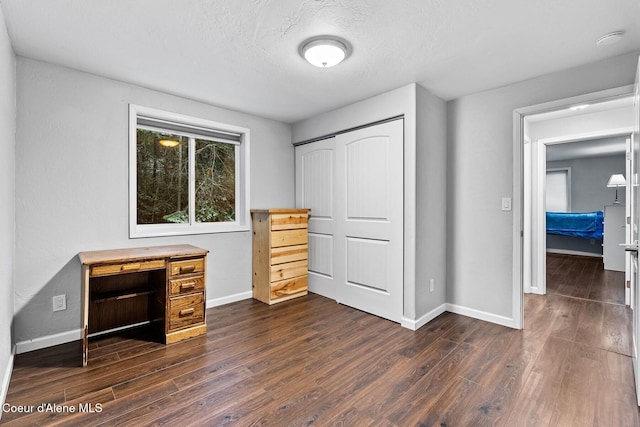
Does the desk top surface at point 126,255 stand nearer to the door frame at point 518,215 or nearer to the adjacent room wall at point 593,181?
the door frame at point 518,215

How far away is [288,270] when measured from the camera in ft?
12.2

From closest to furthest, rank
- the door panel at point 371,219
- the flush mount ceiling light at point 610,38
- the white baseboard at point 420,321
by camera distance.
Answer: the flush mount ceiling light at point 610,38 → the white baseboard at point 420,321 → the door panel at point 371,219

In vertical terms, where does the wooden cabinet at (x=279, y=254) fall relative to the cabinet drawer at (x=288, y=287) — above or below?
above

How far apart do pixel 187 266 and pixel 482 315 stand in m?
2.86

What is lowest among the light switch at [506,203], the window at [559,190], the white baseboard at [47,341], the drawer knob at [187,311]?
the white baseboard at [47,341]

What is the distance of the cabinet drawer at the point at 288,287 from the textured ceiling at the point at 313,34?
218cm

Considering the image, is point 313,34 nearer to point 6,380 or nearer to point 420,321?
point 420,321

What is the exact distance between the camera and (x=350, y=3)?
68.0 inches

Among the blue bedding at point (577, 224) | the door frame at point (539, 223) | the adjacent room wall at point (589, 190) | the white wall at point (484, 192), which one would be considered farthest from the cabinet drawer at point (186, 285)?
the adjacent room wall at point (589, 190)

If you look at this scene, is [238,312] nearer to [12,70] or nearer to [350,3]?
[12,70]

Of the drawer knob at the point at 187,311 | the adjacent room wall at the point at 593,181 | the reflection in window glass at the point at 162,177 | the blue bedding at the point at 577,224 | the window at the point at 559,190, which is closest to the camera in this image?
the drawer knob at the point at 187,311

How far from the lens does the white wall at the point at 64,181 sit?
7.79 feet

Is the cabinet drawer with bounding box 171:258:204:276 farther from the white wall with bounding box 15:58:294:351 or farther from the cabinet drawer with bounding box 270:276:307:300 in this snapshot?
the cabinet drawer with bounding box 270:276:307:300

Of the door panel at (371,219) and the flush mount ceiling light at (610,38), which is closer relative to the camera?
the flush mount ceiling light at (610,38)
